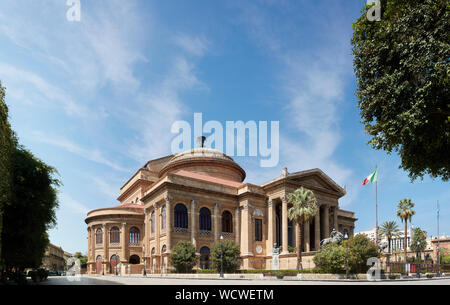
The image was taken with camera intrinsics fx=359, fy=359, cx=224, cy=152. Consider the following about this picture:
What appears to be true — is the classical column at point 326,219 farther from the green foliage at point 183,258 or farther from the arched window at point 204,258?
the green foliage at point 183,258

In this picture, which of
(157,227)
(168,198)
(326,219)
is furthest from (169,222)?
(326,219)

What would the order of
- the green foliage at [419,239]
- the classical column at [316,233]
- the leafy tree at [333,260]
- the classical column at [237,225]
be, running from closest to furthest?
1. the leafy tree at [333,260]
2. the classical column at [237,225]
3. the classical column at [316,233]
4. the green foliage at [419,239]

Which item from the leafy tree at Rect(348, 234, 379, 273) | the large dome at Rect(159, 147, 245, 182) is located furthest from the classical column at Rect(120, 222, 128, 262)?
the leafy tree at Rect(348, 234, 379, 273)

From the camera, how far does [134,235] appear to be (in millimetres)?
51406

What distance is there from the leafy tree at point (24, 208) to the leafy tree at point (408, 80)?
889 inches

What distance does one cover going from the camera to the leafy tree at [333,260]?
34.0m

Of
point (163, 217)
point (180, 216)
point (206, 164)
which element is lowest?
point (163, 217)

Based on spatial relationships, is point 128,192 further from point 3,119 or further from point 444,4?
point 444,4

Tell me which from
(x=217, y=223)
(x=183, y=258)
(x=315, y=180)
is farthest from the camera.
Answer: (x=315, y=180)

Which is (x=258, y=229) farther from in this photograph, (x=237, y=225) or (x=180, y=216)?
(x=180, y=216)

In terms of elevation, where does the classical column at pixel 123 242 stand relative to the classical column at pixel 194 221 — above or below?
below

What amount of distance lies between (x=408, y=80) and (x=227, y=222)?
120 ft

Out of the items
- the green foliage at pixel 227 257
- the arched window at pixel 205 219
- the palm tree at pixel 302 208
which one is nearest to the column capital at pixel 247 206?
the arched window at pixel 205 219

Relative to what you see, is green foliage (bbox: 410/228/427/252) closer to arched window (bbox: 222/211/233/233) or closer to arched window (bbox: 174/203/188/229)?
arched window (bbox: 222/211/233/233)
